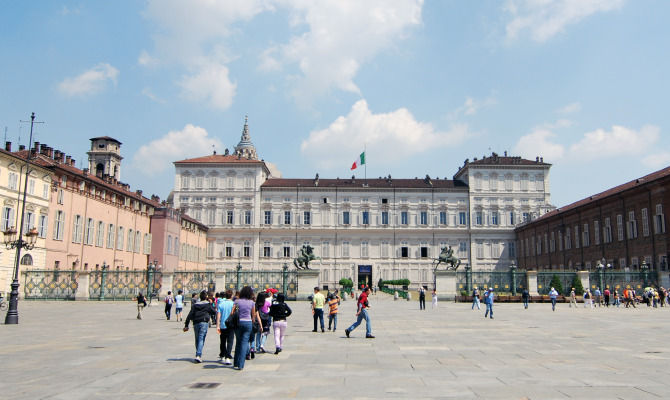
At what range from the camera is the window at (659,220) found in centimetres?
3969

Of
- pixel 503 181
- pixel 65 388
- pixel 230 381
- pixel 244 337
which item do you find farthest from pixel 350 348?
pixel 503 181

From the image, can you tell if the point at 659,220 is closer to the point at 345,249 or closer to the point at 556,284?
the point at 556,284

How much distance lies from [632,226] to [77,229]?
45826mm

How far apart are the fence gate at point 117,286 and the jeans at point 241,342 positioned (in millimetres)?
26758

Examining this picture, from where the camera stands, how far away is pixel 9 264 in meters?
34.7

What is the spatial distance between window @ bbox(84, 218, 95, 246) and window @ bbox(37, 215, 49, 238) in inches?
213

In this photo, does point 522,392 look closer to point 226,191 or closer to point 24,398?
point 24,398

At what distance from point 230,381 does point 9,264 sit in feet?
108

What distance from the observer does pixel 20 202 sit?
36031 mm

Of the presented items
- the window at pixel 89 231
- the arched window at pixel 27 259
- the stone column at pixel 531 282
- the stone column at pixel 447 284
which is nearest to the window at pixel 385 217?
the stone column at pixel 447 284

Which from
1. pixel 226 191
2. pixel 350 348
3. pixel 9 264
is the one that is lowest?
pixel 350 348

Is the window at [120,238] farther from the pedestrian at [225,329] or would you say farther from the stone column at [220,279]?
the pedestrian at [225,329]

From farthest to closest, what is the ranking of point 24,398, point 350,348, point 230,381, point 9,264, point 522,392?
point 9,264 < point 350,348 < point 230,381 < point 522,392 < point 24,398

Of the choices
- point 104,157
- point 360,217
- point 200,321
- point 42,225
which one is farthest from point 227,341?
point 104,157
